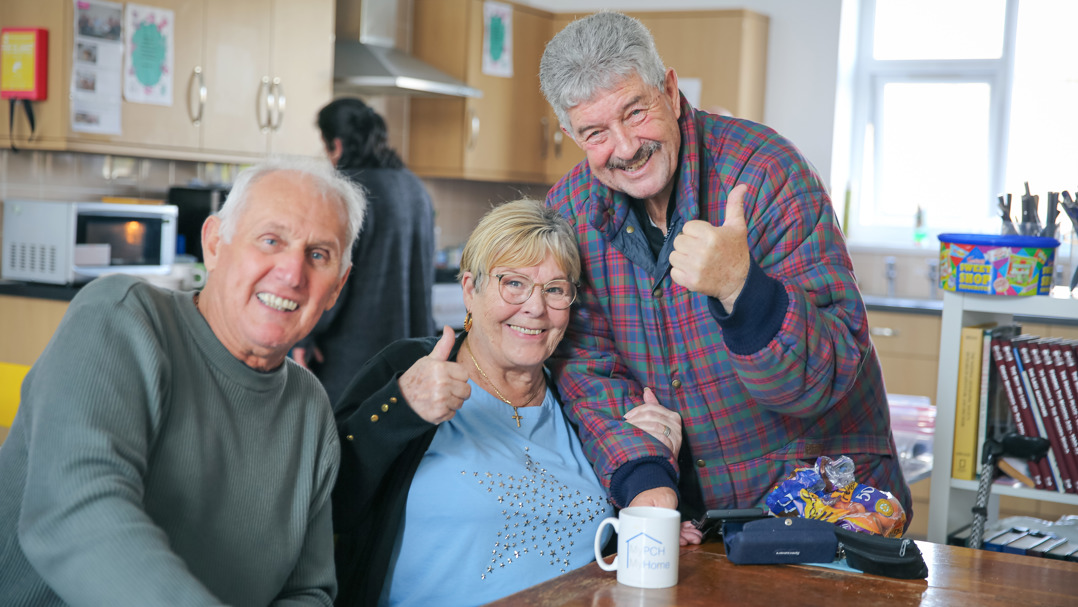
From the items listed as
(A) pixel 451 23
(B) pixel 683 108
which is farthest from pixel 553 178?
(B) pixel 683 108

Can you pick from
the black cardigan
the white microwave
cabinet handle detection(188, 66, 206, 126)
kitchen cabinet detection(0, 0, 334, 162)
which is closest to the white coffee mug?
the black cardigan

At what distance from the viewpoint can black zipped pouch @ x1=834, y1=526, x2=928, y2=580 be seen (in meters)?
1.40

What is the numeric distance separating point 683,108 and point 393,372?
660 millimetres

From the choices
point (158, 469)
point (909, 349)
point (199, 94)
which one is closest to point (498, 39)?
point (199, 94)

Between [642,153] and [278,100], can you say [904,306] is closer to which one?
[278,100]

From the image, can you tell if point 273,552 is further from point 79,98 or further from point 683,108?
point 79,98

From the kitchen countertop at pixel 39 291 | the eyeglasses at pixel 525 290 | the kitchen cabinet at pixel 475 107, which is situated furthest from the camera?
the kitchen cabinet at pixel 475 107

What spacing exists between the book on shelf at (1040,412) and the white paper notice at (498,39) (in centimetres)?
349

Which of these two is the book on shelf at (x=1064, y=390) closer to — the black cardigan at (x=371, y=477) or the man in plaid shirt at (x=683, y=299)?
the man in plaid shirt at (x=683, y=299)

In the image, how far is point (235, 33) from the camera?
13.0 ft

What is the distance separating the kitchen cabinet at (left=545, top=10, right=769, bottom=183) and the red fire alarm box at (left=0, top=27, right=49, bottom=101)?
105 inches

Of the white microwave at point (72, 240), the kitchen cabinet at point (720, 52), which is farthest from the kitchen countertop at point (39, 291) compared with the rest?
the kitchen cabinet at point (720, 52)

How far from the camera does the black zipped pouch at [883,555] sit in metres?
1.40

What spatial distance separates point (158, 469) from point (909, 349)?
3753 millimetres
